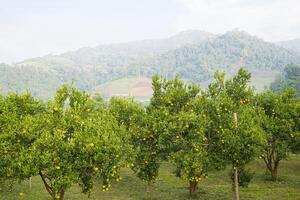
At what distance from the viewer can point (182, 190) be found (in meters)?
43.8

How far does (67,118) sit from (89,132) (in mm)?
2572

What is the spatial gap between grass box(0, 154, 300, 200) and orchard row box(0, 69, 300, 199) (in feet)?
8.81

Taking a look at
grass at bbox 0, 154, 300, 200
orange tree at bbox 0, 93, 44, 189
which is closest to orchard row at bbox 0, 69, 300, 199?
orange tree at bbox 0, 93, 44, 189

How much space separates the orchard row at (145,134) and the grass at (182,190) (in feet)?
8.81

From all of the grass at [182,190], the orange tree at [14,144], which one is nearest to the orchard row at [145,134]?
the orange tree at [14,144]

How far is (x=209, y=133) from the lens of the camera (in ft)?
118

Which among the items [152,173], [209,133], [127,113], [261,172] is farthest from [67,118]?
[261,172]

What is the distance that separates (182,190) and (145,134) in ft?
42.7

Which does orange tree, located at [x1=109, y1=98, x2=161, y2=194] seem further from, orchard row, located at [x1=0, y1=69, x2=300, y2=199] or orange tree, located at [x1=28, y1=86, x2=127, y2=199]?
orange tree, located at [x1=28, y1=86, x2=127, y2=199]

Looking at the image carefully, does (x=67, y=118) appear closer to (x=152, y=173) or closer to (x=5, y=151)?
(x=5, y=151)

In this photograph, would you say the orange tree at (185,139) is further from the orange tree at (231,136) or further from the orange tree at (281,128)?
the orange tree at (281,128)

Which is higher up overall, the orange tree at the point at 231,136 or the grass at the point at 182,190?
the orange tree at the point at 231,136

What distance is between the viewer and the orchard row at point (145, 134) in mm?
24094

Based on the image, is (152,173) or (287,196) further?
(287,196)
